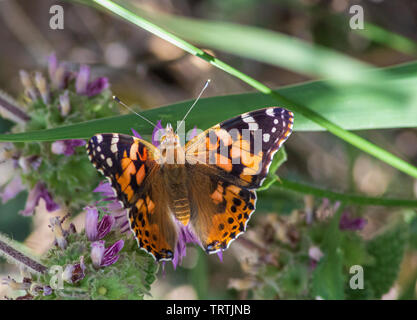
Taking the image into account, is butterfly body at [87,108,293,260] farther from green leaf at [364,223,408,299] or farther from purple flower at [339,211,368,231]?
green leaf at [364,223,408,299]

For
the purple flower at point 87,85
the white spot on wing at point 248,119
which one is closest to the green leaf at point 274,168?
the white spot on wing at point 248,119

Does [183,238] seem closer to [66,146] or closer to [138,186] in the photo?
[138,186]

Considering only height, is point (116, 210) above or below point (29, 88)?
below

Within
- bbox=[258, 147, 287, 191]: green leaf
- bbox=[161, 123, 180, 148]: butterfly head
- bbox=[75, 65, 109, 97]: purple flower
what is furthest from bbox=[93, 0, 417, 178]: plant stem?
bbox=[75, 65, 109, 97]: purple flower

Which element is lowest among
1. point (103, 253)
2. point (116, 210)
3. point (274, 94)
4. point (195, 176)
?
point (103, 253)

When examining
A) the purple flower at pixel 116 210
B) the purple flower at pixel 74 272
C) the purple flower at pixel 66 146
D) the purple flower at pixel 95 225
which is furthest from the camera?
the purple flower at pixel 66 146

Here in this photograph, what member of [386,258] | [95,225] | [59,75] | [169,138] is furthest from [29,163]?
[386,258]

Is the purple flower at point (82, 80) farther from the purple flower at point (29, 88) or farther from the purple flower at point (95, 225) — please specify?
the purple flower at point (95, 225)

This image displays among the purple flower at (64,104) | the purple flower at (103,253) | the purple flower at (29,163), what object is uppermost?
the purple flower at (64,104)
